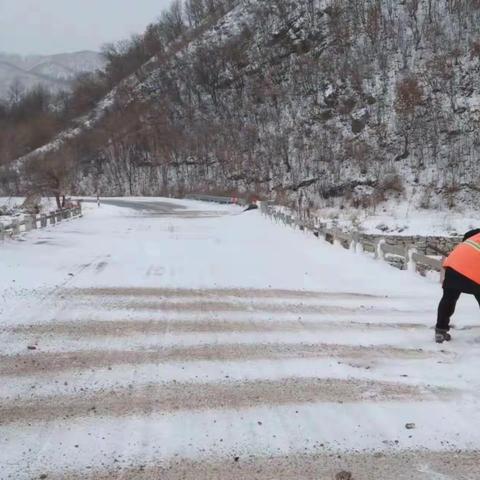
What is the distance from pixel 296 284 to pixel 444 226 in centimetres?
2349

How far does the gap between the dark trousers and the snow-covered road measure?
14.5 inches

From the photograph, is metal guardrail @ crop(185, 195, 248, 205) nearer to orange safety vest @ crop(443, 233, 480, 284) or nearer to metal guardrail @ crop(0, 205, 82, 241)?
metal guardrail @ crop(0, 205, 82, 241)

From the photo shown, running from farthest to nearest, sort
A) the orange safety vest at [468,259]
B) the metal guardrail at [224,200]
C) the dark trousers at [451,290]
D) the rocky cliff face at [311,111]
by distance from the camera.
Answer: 1. the rocky cliff face at [311,111]
2. the metal guardrail at [224,200]
3. the dark trousers at [451,290]
4. the orange safety vest at [468,259]

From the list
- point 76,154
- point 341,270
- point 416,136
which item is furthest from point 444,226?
point 76,154

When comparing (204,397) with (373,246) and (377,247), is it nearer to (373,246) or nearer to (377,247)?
(377,247)

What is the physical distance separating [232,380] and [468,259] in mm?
3035

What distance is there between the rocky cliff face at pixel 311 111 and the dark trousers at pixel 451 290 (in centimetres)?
3242

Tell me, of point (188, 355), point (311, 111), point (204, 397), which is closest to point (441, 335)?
point (188, 355)

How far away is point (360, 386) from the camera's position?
223 inches

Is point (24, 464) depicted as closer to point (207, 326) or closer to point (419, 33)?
point (207, 326)

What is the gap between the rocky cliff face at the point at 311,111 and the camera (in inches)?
1736

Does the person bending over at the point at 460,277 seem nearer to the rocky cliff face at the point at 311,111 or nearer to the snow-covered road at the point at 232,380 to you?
the snow-covered road at the point at 232,380

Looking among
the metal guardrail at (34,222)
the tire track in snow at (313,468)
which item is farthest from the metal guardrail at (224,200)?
the tire track in snow at (313,468)

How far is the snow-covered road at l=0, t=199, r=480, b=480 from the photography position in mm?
4273
